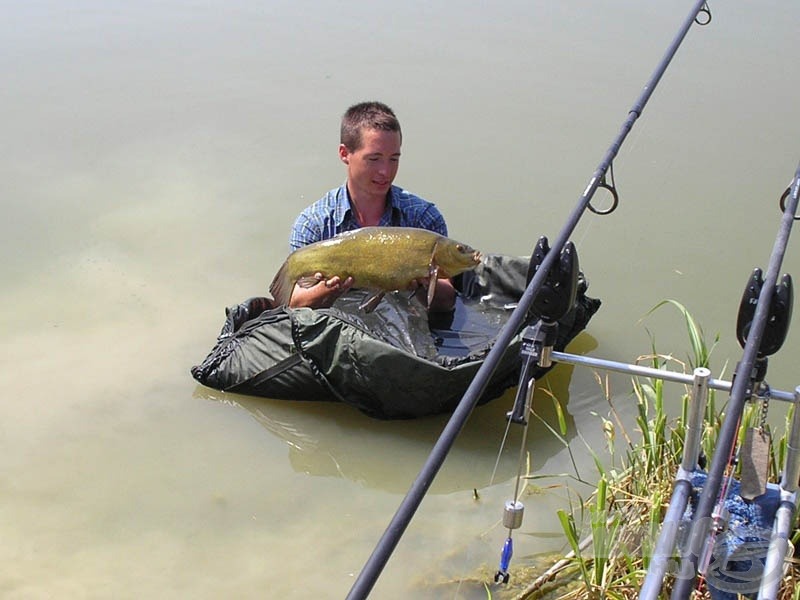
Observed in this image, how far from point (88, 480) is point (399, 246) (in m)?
1.16

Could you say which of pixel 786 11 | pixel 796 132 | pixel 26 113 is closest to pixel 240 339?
pixel 26 113

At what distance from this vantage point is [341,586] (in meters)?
2.76

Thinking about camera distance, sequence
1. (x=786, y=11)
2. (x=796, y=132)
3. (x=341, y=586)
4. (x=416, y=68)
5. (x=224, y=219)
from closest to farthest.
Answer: (x=341, y=586), (x=224, y=219), (x=796, y=132), (x=416, y=68), (x=786, y=11)

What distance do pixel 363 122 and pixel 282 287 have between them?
598 millimetres

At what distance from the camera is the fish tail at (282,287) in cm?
345

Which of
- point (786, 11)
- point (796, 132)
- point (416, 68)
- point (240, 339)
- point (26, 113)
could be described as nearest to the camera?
point (240, 339)

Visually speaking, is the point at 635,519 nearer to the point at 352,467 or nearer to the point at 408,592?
the point at 408,592

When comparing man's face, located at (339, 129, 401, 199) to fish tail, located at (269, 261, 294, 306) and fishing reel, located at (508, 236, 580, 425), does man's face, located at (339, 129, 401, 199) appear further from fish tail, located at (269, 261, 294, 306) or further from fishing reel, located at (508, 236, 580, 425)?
fishing reel, located at (508, 236, 580, 425)

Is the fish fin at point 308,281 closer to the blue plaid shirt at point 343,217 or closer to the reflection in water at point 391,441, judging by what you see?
the blue plaid shirt at point 343,217

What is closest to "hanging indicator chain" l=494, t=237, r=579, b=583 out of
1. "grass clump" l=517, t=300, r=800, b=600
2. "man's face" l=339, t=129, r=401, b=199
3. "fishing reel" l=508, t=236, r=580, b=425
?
"fishing reel" l=508, t=236, r=580, b=425

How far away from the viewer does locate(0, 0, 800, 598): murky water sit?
117 inches

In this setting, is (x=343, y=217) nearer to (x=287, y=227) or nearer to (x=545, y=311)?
(x=287, y=227)

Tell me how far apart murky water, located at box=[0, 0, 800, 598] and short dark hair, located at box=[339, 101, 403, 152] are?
2.93 ft

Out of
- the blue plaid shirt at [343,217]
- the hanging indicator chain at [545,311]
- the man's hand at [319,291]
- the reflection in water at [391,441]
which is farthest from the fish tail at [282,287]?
the hanging indicator chain at [545,311]
